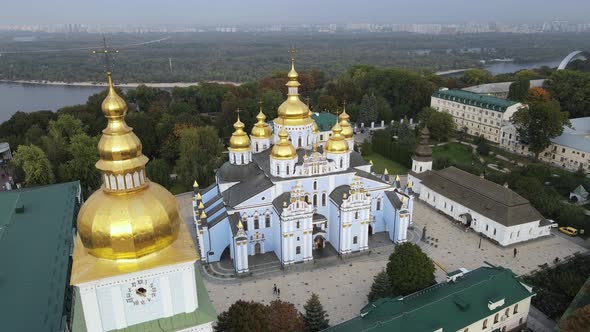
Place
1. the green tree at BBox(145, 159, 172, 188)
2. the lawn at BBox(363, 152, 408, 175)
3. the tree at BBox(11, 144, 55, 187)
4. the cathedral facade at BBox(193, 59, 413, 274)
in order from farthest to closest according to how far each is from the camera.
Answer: the lawn at BBox(363, 152, 408, 175)
the green tree at BBox(145, 159, 172, 188)
the tree at BBox(11, 144, 55, 187)
the cathedral facade at BBox(193, 59, 413, 274)

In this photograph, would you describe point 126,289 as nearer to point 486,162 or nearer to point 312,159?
point 312,159

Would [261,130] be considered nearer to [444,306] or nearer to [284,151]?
[284,151]

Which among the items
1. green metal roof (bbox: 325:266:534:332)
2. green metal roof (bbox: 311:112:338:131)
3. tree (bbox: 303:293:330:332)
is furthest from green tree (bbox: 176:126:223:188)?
green metal roof (bbox: 325:266:534:332)

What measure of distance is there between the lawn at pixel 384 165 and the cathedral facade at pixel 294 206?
12164 mm

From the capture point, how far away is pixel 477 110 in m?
47.1

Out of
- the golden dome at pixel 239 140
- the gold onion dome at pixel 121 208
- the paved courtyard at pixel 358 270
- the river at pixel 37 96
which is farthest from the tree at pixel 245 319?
the river at pixel 37 96

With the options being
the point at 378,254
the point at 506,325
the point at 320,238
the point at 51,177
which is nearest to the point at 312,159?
the point at 320,238

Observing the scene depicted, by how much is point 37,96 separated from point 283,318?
81659 millimetres

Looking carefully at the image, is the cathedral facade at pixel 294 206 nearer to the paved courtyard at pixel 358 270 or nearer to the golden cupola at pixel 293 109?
the golden cupola at pixel 293 109

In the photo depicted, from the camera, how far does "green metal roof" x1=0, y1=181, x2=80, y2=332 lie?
13141 millimetres

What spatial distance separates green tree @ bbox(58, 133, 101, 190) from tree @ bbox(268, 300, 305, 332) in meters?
22.9

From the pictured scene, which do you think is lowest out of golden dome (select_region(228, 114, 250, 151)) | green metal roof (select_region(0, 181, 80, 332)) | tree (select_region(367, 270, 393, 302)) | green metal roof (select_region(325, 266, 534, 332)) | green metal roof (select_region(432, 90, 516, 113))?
tree (select_region(367, 270, 393, 302))

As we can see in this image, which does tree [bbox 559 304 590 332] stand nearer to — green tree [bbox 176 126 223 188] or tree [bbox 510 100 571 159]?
green tree [bbox 176 126 223 188]

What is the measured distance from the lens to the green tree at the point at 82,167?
3184 centimetres
